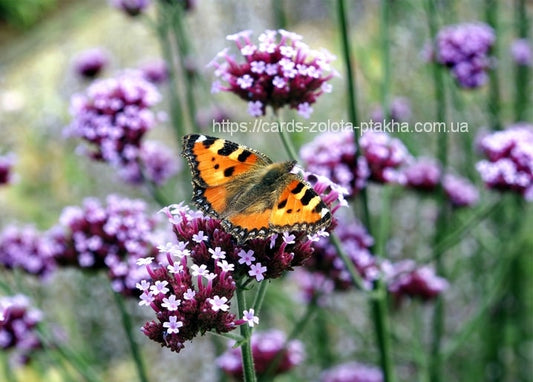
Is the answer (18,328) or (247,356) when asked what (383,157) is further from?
(18,328)

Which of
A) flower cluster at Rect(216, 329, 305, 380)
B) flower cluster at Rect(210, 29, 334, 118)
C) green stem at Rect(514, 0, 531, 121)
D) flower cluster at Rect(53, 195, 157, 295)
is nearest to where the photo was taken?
flower cluster at Rect(210, 29, 334, 118)

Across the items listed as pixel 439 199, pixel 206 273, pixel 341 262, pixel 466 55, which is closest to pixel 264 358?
pixel 341 262

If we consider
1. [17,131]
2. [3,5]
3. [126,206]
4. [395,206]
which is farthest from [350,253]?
[3,5]

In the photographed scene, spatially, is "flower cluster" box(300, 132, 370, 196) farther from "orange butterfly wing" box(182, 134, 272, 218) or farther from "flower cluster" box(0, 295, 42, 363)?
"flower cluster" box(0, 295, 42, 363)

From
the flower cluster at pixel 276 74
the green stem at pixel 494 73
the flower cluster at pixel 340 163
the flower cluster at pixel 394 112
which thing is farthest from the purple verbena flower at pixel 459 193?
the flower cluster at pixel 276 74

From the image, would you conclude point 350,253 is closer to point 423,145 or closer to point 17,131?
point 423,145

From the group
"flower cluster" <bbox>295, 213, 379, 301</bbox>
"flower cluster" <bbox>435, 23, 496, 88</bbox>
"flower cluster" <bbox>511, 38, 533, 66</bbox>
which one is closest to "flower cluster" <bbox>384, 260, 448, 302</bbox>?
"flower cluster" <bbox>295, 213, 379, 301</bbox>

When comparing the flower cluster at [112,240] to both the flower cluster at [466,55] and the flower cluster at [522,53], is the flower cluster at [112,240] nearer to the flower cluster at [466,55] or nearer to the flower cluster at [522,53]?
the flower cluster at [466,55]
